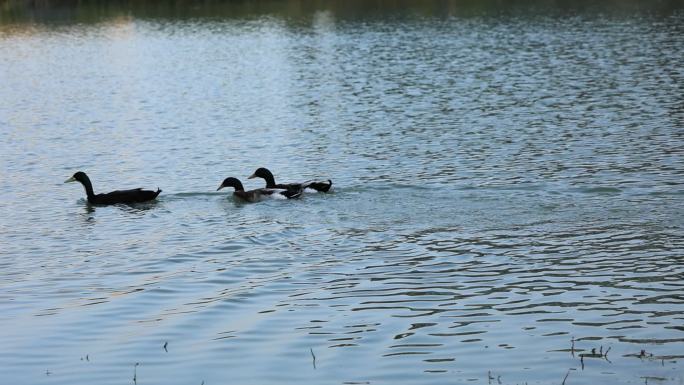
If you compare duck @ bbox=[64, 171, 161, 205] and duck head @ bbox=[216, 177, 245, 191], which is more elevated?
duck head @ bbox=[216, 177, 245, 191]

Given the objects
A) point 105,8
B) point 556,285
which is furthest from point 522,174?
point 105,8

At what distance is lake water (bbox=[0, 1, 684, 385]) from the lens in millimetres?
11758

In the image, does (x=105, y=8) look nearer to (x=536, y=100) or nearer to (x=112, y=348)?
(x=536, y=100)

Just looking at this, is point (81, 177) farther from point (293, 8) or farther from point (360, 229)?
point (293, 8)

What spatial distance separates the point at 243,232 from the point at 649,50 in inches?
1289

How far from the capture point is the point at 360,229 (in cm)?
1831

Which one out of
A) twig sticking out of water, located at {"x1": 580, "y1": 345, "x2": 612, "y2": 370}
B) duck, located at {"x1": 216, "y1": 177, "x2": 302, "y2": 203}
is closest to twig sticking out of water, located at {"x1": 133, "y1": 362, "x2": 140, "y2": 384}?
twig sticking out of water, located at {"x1": 580, "y1": 345, "x2": 612, "y2": 370}

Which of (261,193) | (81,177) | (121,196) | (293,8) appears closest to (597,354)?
(261,193)

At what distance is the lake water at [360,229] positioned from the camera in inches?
463

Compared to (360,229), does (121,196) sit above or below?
below

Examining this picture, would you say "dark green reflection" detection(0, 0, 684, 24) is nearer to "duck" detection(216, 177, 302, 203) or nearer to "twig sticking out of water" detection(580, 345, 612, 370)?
"duck" detection(216, 177, 302, 203)

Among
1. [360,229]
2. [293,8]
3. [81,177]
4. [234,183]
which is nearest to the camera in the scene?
[360,229]

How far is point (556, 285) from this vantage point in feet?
46.4

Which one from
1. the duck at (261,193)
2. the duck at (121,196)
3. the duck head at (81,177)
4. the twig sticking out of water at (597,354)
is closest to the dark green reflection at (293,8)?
the duck at (261,193)
